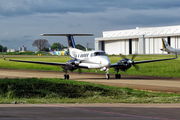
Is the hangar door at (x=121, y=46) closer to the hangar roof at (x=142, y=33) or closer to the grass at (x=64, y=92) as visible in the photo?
the hangar roof at (x=142, y=33)

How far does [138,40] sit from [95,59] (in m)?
112

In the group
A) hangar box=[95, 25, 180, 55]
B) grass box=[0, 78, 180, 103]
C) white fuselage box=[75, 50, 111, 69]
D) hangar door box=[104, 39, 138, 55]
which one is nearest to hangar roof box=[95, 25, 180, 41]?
hangar box=[95, 25, 180, 55]

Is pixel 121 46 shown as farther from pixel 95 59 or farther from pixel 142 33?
pixel 95 59

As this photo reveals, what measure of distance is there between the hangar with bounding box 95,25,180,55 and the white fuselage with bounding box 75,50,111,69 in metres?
94.6

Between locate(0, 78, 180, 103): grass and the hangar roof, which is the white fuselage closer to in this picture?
locate(0, 78, 180, 103): grass

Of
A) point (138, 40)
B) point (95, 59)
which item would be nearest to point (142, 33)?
point (138, 40)

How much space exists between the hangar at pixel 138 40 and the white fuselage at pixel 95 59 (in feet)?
310

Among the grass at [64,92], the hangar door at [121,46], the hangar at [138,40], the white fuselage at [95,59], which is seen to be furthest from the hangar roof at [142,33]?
the grass at [64,92]

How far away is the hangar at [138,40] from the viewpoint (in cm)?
13150

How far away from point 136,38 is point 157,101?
12890 centimetres

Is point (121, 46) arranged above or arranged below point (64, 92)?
above

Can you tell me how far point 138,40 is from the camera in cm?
14062

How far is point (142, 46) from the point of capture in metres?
138
